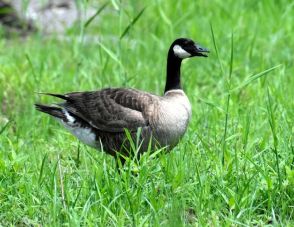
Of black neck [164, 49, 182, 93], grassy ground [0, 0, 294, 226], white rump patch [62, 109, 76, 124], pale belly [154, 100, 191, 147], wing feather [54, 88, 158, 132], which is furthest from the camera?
black neck [164, 49, 182, 93]

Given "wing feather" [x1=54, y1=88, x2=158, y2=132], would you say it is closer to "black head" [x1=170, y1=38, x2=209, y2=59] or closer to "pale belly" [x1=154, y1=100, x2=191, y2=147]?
"pale belly" [x1=154, y1=100, x2=191, y2=147]

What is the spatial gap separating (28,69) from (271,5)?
11.6 feet

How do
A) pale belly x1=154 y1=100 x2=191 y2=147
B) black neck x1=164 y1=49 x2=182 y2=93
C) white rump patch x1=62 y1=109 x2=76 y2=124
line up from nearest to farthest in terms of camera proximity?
pale belly x1=154 y1=100 x2=191 y2=147 < white rump patch x1=62 y1=109 x2=76 y2=124 < black neck x1=164 y1=49 x2=182 y2=93

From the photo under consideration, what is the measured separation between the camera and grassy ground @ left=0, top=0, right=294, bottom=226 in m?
5.03

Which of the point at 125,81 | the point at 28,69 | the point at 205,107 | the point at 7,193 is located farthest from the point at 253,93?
the point at 7,193

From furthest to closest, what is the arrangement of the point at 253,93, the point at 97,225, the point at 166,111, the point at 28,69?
the point at 28,69 < the point at 253,93 < the point at 166,111 < the point at 97,225

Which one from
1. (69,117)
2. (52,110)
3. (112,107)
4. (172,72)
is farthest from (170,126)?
(52,110)

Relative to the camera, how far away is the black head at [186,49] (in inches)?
255

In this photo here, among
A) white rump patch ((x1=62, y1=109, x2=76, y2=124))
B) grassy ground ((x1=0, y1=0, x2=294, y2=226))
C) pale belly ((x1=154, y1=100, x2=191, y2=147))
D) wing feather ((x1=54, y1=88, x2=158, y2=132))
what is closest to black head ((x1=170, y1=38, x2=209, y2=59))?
grassy ground ((x1=0, y1=0, x2=294, y2=226))

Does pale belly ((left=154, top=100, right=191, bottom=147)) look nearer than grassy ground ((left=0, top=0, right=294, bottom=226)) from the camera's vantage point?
No

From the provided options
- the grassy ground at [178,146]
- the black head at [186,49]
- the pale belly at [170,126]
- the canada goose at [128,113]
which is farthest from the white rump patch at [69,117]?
the black head at [186,49]

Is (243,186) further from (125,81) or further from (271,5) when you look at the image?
(271,5)

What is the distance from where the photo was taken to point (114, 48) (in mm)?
9336

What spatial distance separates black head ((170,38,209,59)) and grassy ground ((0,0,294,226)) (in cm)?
29
